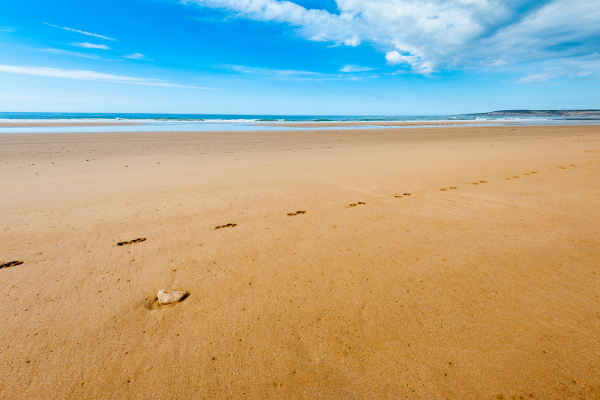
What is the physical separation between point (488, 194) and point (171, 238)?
564 cm

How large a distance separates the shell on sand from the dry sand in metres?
0.08

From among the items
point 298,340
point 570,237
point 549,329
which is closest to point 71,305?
point 298,340

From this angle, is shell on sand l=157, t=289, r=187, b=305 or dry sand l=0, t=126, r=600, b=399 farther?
shell on sand l=157, t=289, r=187, b=305

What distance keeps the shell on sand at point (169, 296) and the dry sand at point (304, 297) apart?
78mm

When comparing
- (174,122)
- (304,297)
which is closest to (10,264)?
(304,297)

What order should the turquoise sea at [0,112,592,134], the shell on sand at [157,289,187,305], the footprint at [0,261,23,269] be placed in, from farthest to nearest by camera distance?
1. the turquoise sea at [0,112,592,134]
2. the footprint at [0,261,23,269]
3. the shell on sand at [157,289,187,305]

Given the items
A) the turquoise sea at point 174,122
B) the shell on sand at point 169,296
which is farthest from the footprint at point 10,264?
the turquoise sea at point 174,122

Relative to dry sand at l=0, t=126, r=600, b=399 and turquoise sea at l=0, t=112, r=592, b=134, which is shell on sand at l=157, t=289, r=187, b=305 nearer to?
dry sand at l=0, t=126, r=600, b=399

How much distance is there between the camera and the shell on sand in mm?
2508

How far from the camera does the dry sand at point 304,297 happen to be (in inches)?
72.0

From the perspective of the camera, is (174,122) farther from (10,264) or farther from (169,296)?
(169,296)

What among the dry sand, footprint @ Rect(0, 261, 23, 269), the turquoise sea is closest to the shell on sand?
the dry sand

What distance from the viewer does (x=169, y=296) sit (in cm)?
255

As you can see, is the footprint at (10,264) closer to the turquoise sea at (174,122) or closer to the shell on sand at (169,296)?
the shell on sand at (169,296)
